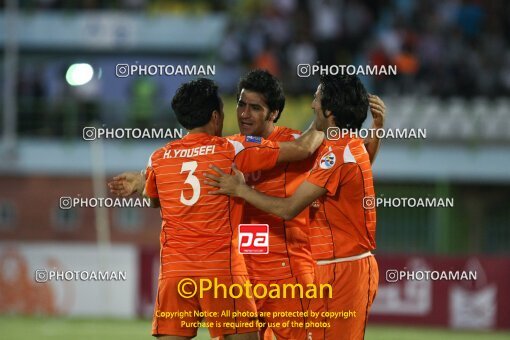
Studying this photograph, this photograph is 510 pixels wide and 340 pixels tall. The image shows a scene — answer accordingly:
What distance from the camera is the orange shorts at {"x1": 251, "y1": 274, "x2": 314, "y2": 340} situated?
25.1ft

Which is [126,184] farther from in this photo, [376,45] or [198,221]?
[376,45]

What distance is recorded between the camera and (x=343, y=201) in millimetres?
7406

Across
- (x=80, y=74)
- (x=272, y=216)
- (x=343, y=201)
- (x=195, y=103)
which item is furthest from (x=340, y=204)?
(x=80, y=74)

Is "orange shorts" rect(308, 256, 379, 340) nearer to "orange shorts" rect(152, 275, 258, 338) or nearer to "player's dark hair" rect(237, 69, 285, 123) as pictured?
"orange shorts" rect(152, 275, 258, 338)

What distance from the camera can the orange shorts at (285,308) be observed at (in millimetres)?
7652

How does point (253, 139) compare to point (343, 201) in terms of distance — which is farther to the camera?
point (253, 139)

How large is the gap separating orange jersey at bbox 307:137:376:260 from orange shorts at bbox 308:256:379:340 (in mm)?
94

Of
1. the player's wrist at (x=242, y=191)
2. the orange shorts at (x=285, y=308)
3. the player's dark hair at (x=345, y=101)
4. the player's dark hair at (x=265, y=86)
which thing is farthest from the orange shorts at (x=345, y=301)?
the player's dark hair at (x=265, y=86)

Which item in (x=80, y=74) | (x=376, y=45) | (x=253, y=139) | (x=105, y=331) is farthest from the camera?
(x=376, y=45)

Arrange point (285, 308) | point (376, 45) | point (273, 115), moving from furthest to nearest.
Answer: point (376, 45) → point (273, 115) → point (285, 308)

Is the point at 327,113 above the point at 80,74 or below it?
below

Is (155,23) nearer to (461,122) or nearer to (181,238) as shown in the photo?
(461,122)

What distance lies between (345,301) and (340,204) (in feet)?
2.07

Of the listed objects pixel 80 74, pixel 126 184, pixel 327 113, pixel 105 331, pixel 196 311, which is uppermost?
pixel 80 74
